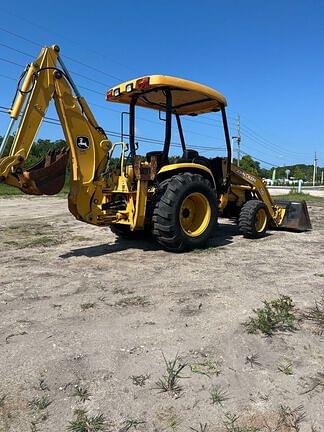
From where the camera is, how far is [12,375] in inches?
112

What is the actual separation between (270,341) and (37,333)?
1921mm

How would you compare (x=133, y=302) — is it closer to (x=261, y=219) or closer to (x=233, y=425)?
(x=233, y=425)

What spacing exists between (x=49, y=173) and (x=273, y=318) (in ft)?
12.7

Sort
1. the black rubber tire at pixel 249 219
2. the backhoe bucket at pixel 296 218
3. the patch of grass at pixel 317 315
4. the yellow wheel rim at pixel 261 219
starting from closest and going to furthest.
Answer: the patch of grass at pixel 317 315
the black rubber tire at pixel 249 219
the yellow wheel rim at pixel 261 219
the backhoe bucket at pixel 296 218

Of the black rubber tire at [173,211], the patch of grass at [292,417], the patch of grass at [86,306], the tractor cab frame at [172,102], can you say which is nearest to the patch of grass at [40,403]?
the patch of grass at [292,417]

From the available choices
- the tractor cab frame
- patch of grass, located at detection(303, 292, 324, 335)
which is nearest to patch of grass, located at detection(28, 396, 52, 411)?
patch of grass, located at detection(303, 292, 324, 335)

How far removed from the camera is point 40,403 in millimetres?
2555

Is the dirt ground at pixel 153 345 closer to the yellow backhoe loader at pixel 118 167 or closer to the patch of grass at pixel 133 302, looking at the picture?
the patch of grass at pixel 133 302

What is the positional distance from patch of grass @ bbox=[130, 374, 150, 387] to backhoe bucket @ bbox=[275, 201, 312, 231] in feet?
24.4

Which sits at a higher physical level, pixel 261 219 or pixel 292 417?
pixel 261 219

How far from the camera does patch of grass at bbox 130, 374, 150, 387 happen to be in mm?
2799

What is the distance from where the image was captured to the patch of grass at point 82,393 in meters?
2.62

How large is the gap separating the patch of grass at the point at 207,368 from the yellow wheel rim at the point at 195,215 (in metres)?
4.04

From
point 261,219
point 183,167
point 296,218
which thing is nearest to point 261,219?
point 261,219
